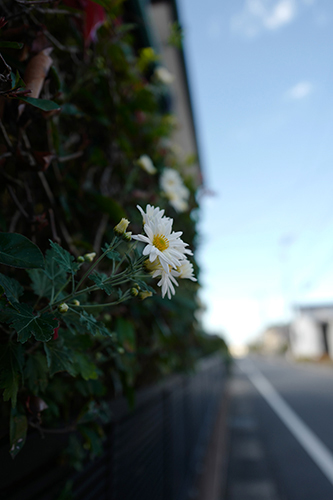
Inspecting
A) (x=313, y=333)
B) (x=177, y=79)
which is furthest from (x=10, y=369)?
(x=313, y=333)

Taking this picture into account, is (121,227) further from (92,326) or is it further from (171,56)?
(171,56)

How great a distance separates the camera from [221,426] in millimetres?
6168

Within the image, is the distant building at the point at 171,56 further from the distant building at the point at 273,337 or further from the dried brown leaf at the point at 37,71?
the distant building at the point at 273,337

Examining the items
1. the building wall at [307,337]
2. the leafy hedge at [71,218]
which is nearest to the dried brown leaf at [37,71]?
the leafy hedge at [71,218]

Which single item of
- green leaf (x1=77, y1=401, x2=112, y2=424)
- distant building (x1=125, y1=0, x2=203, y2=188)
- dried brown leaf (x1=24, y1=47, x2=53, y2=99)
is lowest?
green leaf (x1=77, y1=401, x2=112, y2=424)

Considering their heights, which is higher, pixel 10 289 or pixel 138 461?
pixel 10 289

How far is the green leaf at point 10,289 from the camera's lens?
1.56 ft

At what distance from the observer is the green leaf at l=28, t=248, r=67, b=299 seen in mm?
579

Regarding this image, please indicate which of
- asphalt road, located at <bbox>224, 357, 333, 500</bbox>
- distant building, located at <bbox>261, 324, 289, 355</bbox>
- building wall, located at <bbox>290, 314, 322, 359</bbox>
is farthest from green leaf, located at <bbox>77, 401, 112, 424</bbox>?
distant building, located at <bbox>261, 324, 289, 355</bbox>

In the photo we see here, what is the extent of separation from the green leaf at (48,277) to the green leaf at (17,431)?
0.67 ft

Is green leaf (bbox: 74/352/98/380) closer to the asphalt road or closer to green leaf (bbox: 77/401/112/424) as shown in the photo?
green leaf (bbox: 77/401/112/424)

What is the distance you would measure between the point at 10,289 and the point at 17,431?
0.84 ft

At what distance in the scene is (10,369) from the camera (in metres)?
0.51

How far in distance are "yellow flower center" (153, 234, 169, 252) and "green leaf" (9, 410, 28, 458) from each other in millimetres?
375
